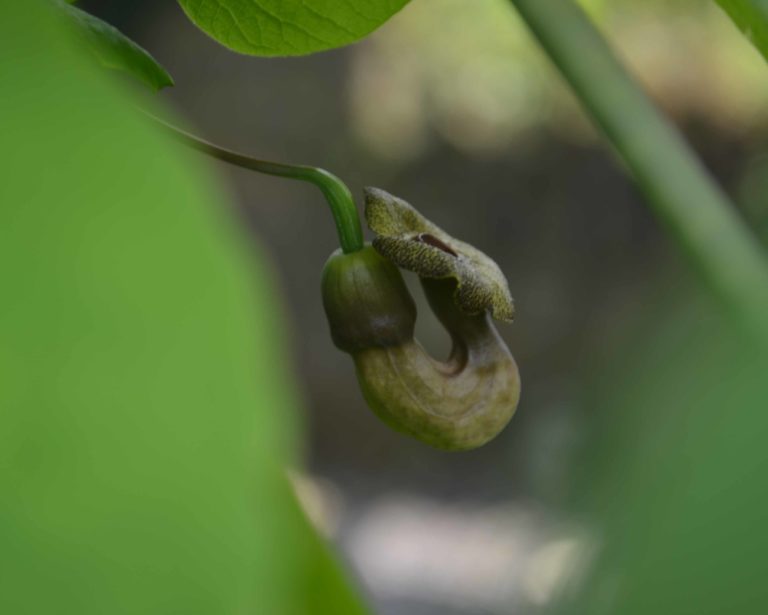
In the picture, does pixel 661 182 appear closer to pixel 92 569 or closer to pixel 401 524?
pixel 92 569

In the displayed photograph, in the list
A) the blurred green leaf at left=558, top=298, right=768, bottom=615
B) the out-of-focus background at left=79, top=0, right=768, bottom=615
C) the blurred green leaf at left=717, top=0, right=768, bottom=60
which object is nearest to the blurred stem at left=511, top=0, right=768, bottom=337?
the blurred green leaf at left=717, top=0, right=768, bottom=60

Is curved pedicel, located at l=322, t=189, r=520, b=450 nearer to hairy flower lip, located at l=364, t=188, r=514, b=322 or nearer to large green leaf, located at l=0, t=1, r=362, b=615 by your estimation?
hairy flower lip, located at l=364, t=188, r=514, b=322

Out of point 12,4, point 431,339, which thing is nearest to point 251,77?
point 431,339

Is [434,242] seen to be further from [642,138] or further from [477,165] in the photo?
[477,165]

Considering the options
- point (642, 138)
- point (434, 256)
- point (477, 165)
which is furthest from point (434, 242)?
point (477, 165)

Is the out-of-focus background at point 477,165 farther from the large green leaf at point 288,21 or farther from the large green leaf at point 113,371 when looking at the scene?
the large green leaf at point 113,371
